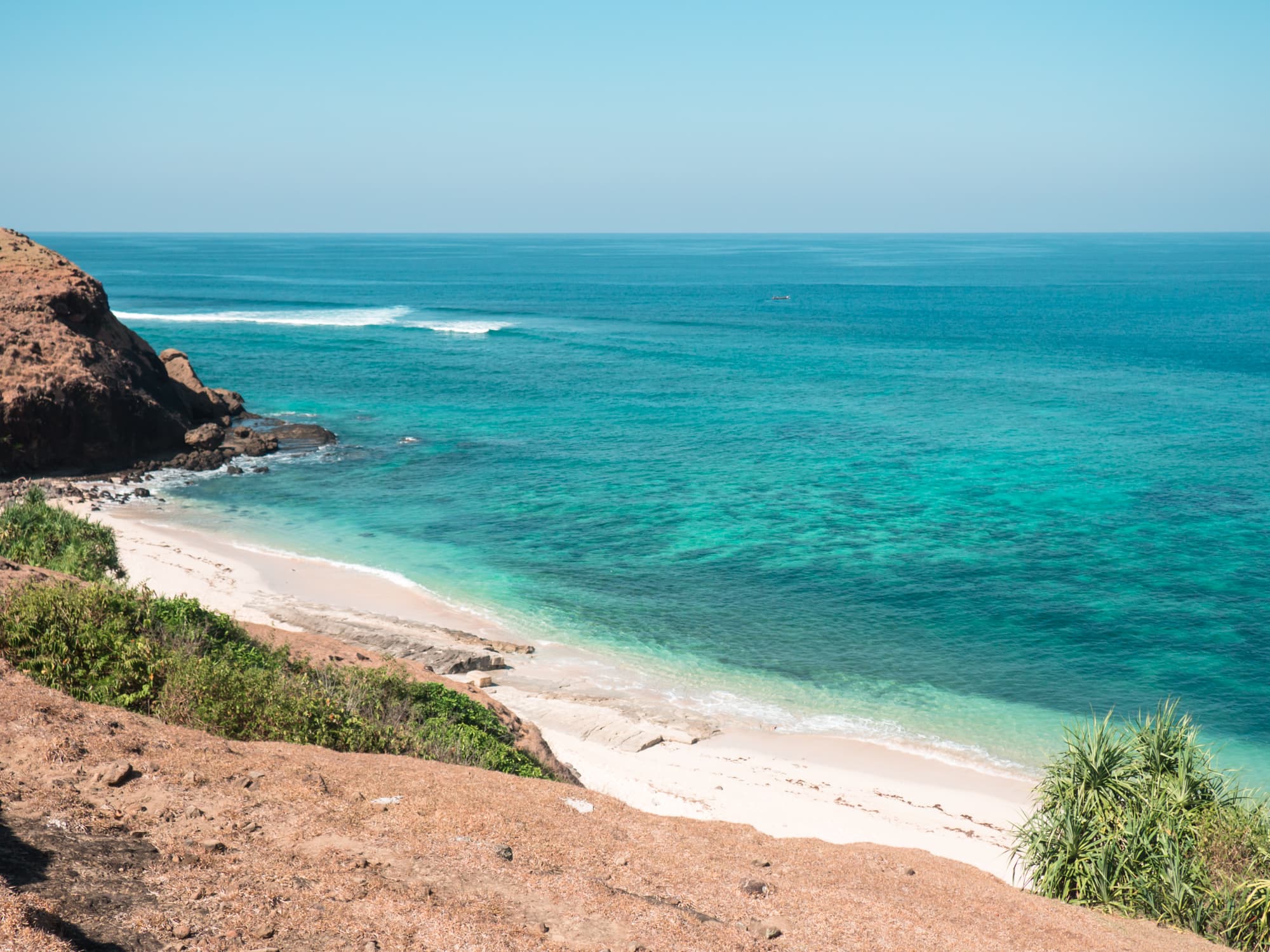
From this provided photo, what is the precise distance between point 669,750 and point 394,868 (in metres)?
12.8

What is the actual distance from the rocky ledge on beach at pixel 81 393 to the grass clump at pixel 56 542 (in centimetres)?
1775

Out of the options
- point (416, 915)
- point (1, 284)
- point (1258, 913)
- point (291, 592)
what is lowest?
point (291, 592)

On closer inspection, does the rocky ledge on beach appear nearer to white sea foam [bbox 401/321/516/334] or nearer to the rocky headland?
the rocky headland

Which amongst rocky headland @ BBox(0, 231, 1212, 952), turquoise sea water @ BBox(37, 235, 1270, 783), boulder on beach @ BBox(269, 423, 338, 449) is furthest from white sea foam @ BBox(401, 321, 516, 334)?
rocky headland @ BBox(0, 231, 1212, 952)

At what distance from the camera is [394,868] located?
1013 centimetres

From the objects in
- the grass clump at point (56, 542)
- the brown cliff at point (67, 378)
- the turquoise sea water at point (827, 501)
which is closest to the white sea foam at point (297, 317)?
the turquoise sea water at point (827, 501)

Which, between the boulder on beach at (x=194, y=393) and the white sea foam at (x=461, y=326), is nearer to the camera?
the boulder on beach at (x=194, y=393)

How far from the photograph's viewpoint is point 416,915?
9117 millimetres

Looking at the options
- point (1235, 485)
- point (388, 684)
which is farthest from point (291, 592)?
point (1235, 485)

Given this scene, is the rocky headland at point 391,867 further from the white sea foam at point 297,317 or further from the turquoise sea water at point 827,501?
the white sea foam at point 297,317

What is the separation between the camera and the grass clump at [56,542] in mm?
22844

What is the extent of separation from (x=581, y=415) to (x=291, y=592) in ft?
98.5

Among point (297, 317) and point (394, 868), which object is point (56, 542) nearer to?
point (394, 868)

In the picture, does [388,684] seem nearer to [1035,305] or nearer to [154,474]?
[154,474]
